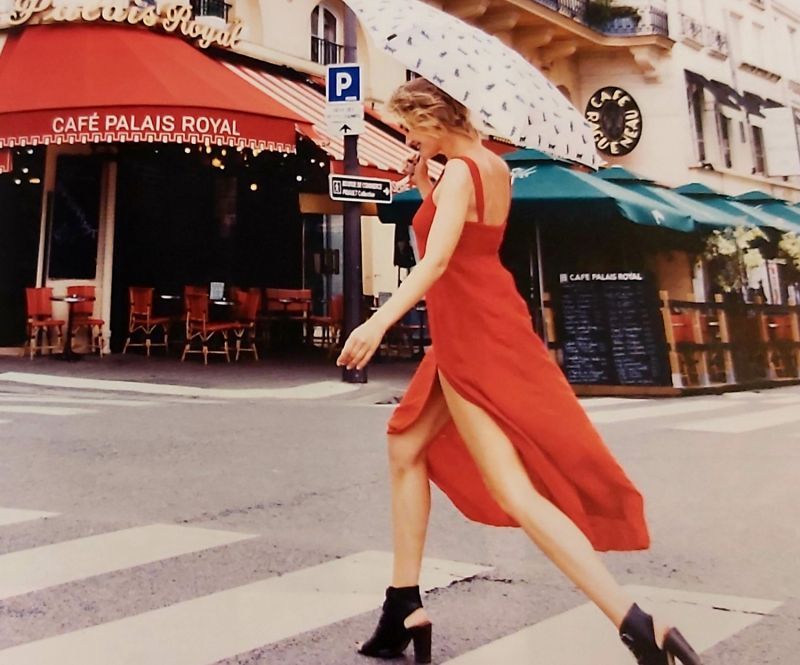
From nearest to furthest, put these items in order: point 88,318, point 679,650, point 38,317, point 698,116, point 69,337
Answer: point 679,650 → point 698,116 → point 69,337 → point 38,317 → point 88,318

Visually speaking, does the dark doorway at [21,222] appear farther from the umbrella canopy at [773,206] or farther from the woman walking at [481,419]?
the woman walking at [481,419]

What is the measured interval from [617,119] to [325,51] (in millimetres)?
7806

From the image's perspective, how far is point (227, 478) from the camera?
15.4ft

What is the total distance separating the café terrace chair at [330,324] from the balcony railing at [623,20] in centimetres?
473

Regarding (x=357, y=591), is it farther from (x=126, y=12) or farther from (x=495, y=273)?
(x=126, y=12)

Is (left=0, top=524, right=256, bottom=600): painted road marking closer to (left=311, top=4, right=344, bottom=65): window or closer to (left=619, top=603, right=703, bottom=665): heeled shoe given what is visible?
(left=619, top=603, right=703, bottom=665): heeled shoe

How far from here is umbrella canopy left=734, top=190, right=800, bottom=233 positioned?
5325 mm

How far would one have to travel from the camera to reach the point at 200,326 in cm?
1157

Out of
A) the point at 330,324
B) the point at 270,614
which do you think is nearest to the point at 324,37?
the point at 330,324

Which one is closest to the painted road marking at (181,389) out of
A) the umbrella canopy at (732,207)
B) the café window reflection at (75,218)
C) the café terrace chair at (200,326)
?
the café terrace chair at (200,326)

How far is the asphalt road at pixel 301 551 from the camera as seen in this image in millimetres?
2439

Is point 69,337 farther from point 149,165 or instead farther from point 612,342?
point 612,342

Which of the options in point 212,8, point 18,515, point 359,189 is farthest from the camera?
point 212,8

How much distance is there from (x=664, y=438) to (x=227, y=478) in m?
2.83
